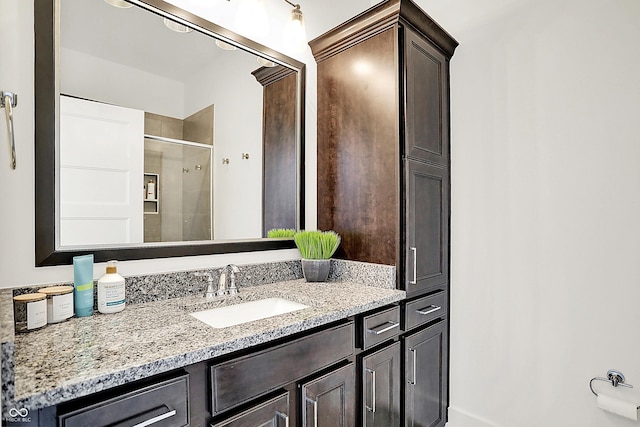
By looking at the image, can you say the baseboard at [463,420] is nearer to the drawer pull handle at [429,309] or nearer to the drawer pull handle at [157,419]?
the drawer pull handle at [429,309]

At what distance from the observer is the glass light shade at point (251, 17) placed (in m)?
1.58

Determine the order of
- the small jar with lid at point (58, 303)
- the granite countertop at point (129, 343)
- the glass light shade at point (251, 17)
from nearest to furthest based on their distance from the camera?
the granite countertop at point (129, 343) → the small jar with lid at point (58, 303) → the glass light shade at point (251, 17)

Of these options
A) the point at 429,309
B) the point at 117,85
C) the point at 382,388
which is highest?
the point at 117,85

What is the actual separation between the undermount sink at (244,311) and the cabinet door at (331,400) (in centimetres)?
28

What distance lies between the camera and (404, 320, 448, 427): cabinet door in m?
1.61

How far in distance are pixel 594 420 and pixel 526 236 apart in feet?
2.80

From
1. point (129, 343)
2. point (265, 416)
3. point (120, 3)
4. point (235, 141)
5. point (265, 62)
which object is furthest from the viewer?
point (265, 62)

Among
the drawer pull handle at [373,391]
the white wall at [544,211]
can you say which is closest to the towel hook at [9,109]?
the drawer pull handle at [373,391]

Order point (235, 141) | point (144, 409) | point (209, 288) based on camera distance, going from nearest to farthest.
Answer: point (144, 409) → point (209, 288) → point (235, 141)

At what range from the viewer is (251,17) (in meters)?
1.60

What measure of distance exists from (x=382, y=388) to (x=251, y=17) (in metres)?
1.78

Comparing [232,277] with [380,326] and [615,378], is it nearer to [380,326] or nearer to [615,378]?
[380,326]

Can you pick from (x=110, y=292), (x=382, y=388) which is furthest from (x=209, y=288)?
(x=382, y=388)

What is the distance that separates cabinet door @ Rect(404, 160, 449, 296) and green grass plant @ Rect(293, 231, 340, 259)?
377mm
